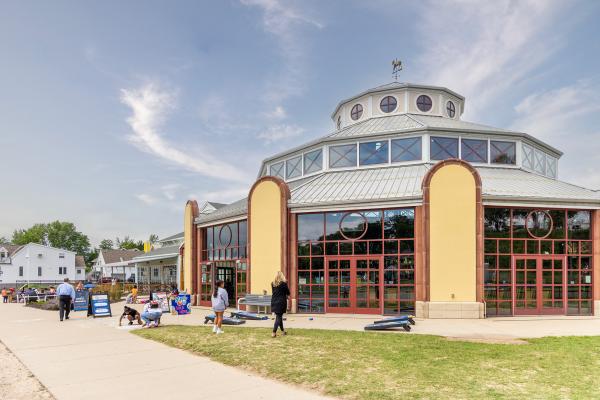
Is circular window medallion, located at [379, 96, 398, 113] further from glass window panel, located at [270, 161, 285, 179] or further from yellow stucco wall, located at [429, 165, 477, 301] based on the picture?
yellow stucco wall, located at [429, 165, 477, 301]

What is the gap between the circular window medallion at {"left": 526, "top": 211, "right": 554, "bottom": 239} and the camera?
16.4m

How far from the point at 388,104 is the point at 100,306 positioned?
18.0 meters

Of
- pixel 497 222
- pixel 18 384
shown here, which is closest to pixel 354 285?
pixel 497 222

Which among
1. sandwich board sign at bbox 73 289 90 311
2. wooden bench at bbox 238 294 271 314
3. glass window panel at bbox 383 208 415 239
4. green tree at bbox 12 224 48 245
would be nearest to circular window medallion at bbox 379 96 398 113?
glass window panel at bbox 383 208 415 239

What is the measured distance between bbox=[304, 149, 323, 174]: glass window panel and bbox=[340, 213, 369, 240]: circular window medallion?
4.64 meters

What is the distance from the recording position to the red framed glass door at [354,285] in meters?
16.5

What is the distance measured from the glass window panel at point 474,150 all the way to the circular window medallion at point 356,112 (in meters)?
7.54

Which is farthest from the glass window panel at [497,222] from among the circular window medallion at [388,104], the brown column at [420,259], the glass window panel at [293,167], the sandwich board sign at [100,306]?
the sandwich board sign at [100,306]

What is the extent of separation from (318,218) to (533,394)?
39.0ft

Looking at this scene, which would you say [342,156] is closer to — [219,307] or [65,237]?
[219,307]

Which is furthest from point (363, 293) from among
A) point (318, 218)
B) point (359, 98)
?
point (359, 98)

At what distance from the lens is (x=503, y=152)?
66.2 ft

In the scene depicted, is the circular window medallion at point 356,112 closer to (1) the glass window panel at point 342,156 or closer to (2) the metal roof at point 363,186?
(1) the glass window panel at point 342,156

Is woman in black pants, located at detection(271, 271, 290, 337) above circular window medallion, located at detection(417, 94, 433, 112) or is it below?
below
